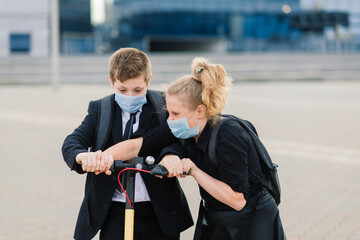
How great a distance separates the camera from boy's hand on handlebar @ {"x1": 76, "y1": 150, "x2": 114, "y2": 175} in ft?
7.82

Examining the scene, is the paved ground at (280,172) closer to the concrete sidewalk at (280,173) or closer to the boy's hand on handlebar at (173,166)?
the concrete sidewalk at (280,173)

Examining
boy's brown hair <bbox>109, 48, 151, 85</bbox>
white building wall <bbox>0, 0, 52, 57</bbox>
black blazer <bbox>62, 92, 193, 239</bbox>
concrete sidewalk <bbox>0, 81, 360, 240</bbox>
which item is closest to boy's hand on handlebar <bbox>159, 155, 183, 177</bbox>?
black blazer <bbox>62, 92, 193, 239</bbox>

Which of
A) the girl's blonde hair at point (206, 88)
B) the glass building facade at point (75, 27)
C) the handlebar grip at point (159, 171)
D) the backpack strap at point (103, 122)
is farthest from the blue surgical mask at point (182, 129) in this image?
the glass building facade at point (75, 27)

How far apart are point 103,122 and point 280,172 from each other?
5578 mm

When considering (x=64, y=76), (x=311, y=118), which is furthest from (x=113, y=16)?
(x=311, y=118)

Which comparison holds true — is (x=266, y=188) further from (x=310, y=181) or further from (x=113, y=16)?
(x=113, y=16)

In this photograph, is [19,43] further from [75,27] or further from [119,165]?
[119,165]

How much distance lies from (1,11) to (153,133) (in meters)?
55.3

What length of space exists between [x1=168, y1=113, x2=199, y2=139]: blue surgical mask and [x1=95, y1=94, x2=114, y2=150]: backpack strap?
1.23ft

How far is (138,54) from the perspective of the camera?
2785 mm

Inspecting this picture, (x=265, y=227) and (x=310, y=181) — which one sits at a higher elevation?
(x=265, y=227)

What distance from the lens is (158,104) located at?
2902 millimetres

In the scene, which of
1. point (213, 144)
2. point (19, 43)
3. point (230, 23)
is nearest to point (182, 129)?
point (213, 144)

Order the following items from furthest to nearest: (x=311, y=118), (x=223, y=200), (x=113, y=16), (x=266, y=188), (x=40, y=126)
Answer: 1. (x=113, y=16)
2. (x=311, y=118)
3. (x=40, y=126)
4. (x=266, y=188)
5. (x=223, y=200)
